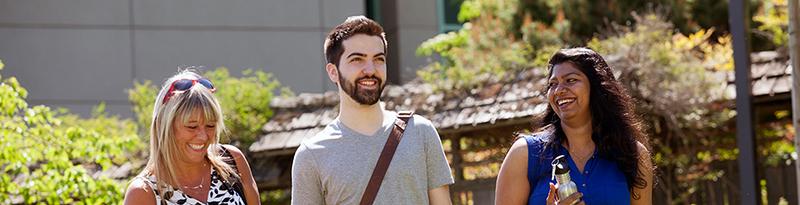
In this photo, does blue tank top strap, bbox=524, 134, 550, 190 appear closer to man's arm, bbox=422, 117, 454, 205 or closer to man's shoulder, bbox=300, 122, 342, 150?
man's arm, bbox=422, 117, 454, 205

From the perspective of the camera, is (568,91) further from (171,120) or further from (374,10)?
(374,10)

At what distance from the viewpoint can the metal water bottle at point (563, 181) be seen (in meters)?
5.32

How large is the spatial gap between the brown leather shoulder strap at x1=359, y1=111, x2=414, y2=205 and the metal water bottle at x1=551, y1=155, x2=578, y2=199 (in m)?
0.74

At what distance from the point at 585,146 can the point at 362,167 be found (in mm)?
846

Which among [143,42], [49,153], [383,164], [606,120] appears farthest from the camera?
[143,42]

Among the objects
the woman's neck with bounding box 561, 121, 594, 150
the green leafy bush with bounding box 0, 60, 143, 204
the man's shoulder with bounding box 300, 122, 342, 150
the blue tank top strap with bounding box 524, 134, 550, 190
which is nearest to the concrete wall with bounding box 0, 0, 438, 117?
the green leafy bush with bounding box 0, 60, 143, 204

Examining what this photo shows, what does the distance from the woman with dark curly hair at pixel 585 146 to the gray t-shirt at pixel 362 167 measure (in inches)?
15.1

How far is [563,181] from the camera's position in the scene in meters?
5.35

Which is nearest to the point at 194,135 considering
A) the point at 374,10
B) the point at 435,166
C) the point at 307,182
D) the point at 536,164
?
the point at 307,182

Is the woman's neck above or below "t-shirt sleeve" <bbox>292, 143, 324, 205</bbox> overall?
above

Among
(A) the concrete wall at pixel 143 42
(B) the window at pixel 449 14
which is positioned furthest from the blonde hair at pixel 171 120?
(B) the window at pixel 449 14

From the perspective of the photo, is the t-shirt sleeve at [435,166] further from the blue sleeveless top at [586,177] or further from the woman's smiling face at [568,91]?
the woman's smiling face at [568,91]

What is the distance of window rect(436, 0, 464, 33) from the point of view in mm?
21453

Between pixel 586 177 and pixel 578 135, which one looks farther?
pixel 578 135
